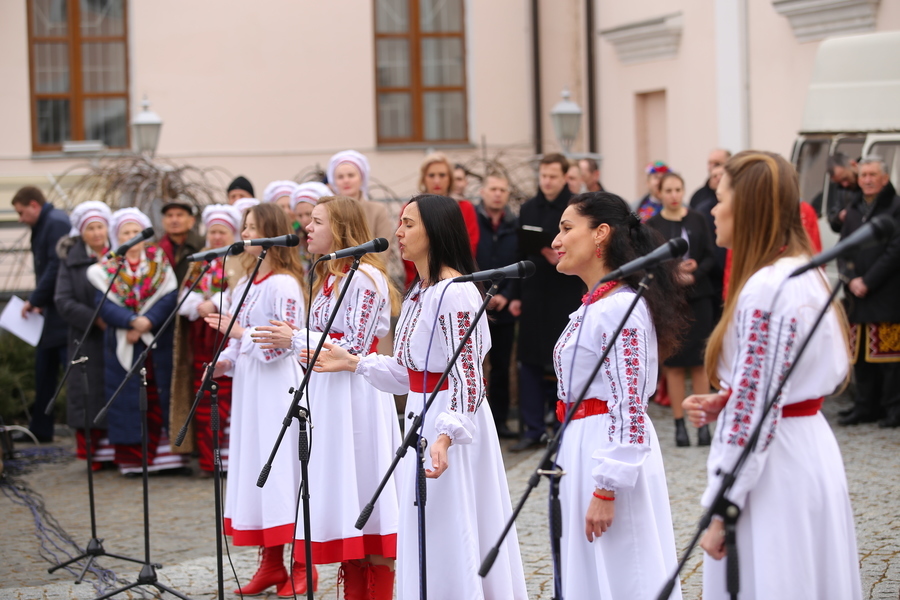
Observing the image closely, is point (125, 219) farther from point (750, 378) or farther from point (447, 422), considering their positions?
point (750, 378)

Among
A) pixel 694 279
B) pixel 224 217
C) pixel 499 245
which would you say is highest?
pixel 224 217

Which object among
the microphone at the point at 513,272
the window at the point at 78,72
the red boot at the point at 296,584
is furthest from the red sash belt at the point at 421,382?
the window at the point at 78,72

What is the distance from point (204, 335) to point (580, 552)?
5.36 meters

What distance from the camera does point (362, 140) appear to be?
17.4 meters

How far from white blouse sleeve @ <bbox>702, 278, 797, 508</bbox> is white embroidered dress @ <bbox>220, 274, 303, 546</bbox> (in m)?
2.87

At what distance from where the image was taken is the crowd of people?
309 centimetres

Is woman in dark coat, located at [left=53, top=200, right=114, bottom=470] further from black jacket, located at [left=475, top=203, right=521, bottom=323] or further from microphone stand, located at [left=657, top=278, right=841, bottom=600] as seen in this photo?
microphone stand, located at [left=657, top=278, right=841, bottom=600]

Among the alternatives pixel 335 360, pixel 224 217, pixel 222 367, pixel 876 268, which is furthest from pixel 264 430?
pixel 876 268

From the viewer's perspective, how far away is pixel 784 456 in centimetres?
308

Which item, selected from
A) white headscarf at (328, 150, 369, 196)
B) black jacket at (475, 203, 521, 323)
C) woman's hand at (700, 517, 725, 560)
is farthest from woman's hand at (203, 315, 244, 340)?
black jacket at (475, 203, 521, 323)

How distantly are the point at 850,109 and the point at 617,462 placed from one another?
7388 mm

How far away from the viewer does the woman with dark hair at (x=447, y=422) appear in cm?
401

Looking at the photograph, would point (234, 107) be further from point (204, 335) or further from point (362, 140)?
point (204, 335)

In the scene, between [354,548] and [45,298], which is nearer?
[354,548]
